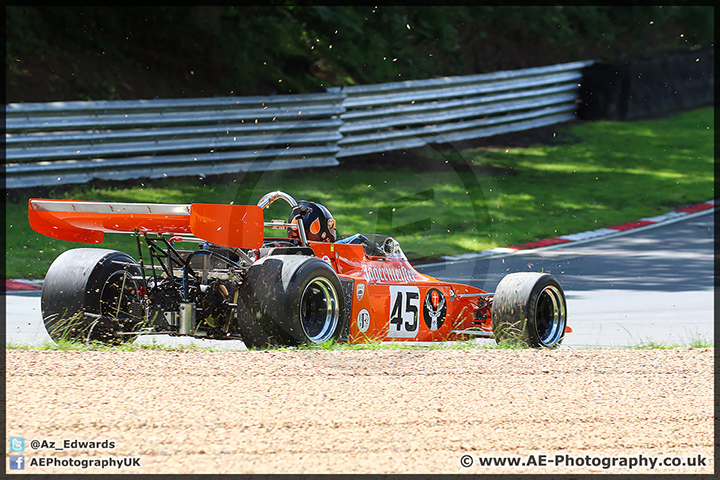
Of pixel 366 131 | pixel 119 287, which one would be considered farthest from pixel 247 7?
pixel 119 287

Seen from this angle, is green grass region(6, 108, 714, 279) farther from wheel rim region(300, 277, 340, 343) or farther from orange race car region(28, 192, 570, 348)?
wheel rim region(300, 277, 340, 343)

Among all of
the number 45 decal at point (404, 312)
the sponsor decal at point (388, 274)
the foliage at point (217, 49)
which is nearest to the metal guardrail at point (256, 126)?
the foliage at point (217, 49)

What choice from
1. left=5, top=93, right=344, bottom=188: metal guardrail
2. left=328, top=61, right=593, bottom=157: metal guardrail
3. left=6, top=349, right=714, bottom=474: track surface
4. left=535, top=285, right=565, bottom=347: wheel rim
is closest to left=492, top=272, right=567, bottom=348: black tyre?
left=535, top=285, right=565, bottom=347: wheel rim

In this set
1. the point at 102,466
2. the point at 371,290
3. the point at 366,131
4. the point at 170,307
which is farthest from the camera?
the point at 366,131

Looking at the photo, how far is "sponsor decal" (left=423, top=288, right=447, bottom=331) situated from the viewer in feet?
24.5

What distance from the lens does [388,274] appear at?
7.36m

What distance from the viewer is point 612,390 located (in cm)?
552

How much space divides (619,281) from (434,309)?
4.57 metres

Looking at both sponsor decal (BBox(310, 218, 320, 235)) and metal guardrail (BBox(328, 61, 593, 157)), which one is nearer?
sponsor decal (BBox(310, 218, 320, 235))

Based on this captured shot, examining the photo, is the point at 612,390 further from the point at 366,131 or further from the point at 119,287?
the point at 366,131

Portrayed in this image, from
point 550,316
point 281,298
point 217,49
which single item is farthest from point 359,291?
point 217,49

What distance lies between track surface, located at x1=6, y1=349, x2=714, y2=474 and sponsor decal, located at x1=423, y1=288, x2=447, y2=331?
1058mm

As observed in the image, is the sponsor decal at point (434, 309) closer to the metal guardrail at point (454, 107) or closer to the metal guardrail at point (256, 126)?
the metal guardrail at point (256, 126)

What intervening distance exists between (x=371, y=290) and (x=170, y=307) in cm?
156
